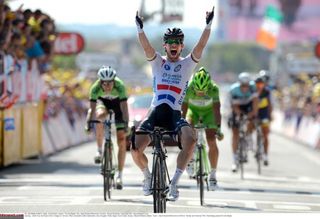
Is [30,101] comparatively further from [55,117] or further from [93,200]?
[93,200]

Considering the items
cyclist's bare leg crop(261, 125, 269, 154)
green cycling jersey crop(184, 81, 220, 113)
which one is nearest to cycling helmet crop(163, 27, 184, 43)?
green cycling jersey crop(184, 81, 220, 113)

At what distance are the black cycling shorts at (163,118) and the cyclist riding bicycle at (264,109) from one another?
10.9m

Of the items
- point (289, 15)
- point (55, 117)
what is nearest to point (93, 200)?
point (55, 117)

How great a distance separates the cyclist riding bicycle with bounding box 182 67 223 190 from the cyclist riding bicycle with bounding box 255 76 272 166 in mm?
7325

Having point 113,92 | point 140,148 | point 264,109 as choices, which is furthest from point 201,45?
point 264,109

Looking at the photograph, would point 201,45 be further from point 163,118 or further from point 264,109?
point 264,109

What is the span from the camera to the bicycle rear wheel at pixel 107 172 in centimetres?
1663

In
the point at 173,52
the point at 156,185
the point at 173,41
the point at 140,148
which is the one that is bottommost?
the point at 156,185

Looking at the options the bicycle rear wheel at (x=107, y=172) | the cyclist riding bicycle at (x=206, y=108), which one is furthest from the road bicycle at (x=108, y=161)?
the cyclist riding bicycle at (x=206, y=108)

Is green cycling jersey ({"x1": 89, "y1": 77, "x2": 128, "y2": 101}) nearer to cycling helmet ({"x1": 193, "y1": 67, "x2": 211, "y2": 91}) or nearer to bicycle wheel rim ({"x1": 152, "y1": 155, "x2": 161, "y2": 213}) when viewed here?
cycling helmet ({"x1": 193, "y1": 67, "x2": 211, "y2": 91})

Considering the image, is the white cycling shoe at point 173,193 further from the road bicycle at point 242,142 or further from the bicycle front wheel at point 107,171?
the road bicycle at point 242,142

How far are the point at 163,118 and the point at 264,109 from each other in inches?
446

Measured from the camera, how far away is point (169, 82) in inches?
563

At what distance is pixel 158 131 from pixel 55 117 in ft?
59.7
